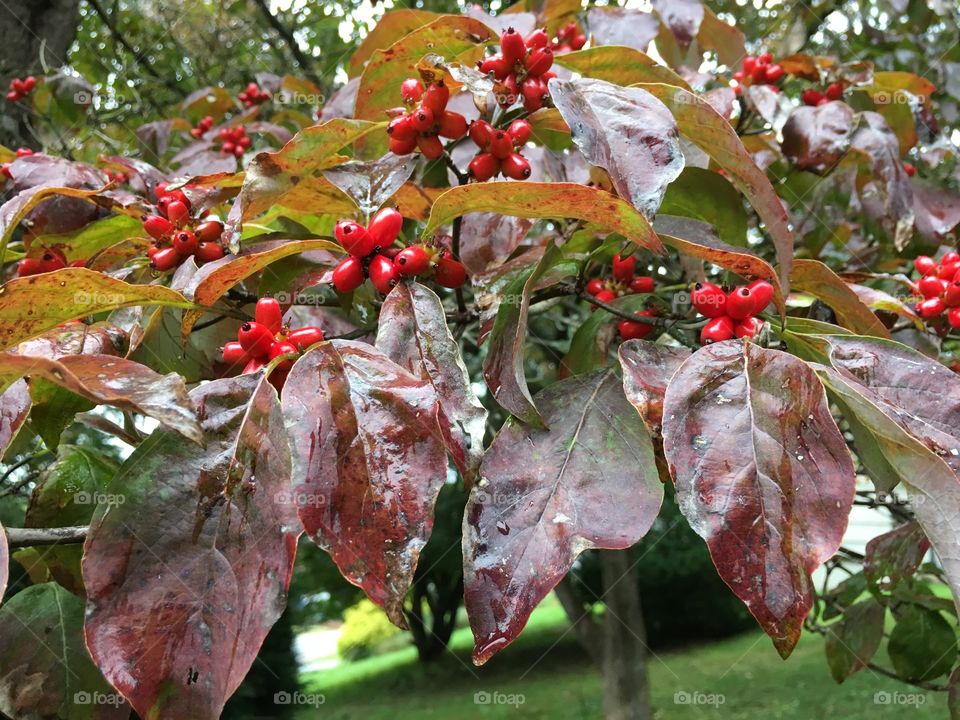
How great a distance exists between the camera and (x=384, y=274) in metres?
0.89

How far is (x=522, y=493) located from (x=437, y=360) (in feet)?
0.54

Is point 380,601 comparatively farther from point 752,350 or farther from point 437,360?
point 752,350

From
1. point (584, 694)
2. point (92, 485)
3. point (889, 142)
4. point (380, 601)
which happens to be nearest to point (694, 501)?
point (380, 601)

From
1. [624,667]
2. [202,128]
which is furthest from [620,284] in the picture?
[624,667]

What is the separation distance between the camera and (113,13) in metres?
4.17

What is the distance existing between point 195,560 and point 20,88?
2.62 metres

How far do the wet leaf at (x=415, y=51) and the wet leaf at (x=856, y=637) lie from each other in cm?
198

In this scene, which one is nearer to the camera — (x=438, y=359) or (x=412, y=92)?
(x=438, y=359)

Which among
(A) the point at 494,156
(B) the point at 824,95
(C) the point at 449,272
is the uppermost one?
(A) the point at 494,156

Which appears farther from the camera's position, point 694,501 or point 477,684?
point 477,684

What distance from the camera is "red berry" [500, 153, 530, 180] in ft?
3.36

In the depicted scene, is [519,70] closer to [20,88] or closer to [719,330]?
[719,330]

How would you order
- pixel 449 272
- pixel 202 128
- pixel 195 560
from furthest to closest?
1. pixel 202 128
2. pixel 449 272
3. pixel 195 560

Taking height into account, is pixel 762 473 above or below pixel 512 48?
below
